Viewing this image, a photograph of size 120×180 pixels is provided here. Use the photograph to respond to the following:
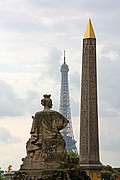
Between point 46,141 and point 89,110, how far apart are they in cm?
3200

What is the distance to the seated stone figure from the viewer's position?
2550 cm

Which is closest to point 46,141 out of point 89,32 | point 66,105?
point 89,32

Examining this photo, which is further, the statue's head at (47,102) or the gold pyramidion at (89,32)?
the gold pyramidion at (89,32)

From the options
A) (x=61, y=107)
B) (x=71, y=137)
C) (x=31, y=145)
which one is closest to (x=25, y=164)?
(x=31, y=145)

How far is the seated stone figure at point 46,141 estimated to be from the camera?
25.5m

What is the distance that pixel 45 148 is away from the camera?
25.5 metres

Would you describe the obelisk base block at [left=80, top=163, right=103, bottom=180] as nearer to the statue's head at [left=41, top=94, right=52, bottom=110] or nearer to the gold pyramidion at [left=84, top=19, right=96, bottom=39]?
the gold pyramidion at [left=84, top=19, right=96, bottom=39]

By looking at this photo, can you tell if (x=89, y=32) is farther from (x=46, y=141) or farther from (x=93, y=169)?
(x=46, y=141)

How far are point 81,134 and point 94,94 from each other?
3.47 metres

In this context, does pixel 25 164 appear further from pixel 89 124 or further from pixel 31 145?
pixel 89 124

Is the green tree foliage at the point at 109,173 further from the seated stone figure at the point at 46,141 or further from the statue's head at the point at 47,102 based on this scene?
the seated stone figure at the point at 46,141

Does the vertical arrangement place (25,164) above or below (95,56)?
below

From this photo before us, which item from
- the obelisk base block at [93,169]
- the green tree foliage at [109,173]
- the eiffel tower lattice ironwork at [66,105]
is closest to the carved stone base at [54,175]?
the obelisk base block at [93,169]

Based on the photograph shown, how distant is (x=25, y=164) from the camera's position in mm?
26078
